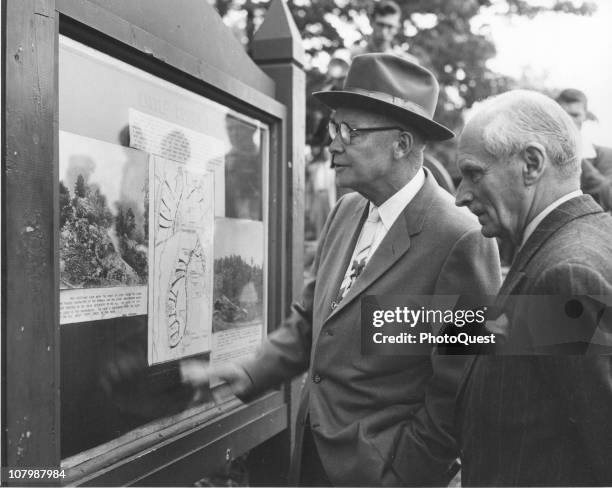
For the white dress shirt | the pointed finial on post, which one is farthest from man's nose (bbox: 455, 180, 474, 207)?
the pointed finial on post

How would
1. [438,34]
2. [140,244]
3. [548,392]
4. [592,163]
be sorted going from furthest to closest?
1. [438,34]
2. [592,163]
3. [140,244]
4. [548,392]

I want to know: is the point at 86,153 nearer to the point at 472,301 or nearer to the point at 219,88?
Answer: the point at 219,88

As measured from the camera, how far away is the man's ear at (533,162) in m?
1.83

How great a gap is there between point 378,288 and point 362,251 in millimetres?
216

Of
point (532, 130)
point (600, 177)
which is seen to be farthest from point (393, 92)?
point (600, 177)

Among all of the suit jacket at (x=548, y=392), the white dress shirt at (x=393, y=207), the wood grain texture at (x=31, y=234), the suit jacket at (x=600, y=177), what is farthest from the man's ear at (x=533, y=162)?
the suit jacket at (x=600, y=177)

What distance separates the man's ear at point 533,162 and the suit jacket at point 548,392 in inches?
4.2

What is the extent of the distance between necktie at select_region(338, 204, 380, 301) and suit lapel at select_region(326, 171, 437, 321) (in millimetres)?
71

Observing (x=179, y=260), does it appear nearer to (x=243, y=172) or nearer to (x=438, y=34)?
(x=243, y=172)

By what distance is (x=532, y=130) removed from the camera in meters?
1.85

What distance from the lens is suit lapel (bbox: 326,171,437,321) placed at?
2.38 m

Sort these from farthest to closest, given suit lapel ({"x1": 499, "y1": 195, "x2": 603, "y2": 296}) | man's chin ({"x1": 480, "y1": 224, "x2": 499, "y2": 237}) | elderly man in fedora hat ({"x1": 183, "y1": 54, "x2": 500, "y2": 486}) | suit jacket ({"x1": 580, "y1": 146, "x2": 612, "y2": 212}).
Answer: suit jacket ({"x1": 580, "y1": 146, "x2": 612, "y2": 212})
elderly man in fedora hat ({"x1": 183, "y1": 54, "x2": 500, "y2": 486})
man's chin ({"x1": 480, "y1": 224, "x2": 499, "y2": 237})
suit lapel ({"x1": 499, "y1": 195, "x2": 603, "y2": 296})

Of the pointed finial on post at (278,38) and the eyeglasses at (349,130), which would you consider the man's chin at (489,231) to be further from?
the pointed finial on post at (278,38)

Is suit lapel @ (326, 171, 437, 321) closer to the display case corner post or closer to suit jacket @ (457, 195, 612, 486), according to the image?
suit jacket @ (457, 195, 612, 486)
